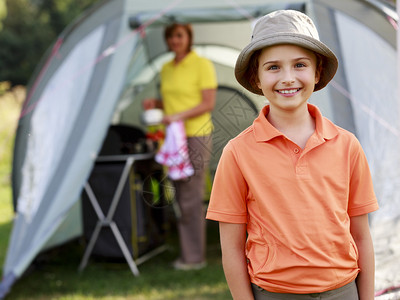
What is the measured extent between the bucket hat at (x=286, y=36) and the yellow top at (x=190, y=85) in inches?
80.4

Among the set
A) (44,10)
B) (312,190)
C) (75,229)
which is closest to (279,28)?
(312,190)

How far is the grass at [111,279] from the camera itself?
3.00 m

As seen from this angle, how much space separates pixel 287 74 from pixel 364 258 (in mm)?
461

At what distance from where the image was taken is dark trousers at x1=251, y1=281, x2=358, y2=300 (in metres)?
1.13

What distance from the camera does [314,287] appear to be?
3.67 feet

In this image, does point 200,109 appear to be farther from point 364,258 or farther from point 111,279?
point 364,258

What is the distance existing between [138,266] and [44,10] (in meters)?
17.2

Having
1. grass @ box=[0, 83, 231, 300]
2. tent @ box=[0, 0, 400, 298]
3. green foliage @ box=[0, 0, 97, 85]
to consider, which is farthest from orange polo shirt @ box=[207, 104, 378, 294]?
green foliage @ box=[0, 0, 97, 85]

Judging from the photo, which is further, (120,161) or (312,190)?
(120,161)

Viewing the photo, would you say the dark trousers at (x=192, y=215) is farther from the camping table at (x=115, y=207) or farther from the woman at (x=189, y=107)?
the camping table at (x=115, y=207)

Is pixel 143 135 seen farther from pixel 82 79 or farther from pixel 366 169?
pixel 366 169

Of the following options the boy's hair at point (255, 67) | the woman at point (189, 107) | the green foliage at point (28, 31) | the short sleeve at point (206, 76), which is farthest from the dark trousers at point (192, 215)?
the green foliage at point (28, 31)

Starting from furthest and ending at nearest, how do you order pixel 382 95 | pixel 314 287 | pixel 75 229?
pixel 75 229
pixel 382 95
pixel 314 287

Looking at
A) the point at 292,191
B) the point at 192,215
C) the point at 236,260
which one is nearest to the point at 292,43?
the point at 292,191
